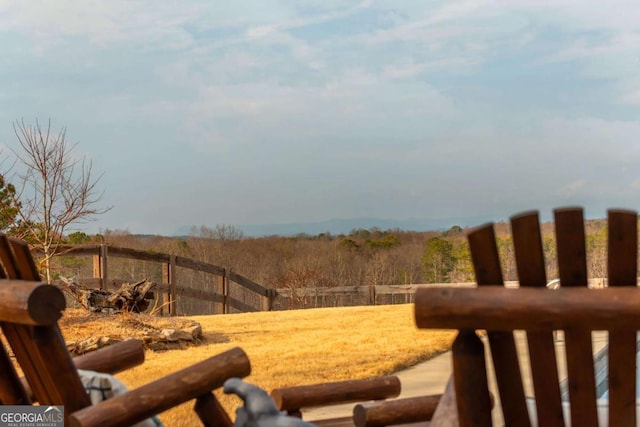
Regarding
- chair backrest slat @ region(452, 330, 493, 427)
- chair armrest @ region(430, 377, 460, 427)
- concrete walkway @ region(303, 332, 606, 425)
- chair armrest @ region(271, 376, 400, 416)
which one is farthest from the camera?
concrete walkway @ region(303, 332, 606, 425)

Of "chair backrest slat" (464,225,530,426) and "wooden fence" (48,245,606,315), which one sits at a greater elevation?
"chair backrest slat" (464,225,530,426)

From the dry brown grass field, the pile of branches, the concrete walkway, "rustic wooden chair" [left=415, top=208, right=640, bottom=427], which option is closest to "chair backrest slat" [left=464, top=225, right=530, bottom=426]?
"rustic wooden chair" [left=415, top=208, right=640, bottom=427]

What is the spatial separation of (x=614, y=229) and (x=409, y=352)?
20.5ft

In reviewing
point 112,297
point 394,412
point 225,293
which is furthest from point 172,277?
point 394,412

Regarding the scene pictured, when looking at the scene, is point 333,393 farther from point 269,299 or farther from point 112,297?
point 269,299

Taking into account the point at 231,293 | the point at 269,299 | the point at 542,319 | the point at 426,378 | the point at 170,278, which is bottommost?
the point at 426,378

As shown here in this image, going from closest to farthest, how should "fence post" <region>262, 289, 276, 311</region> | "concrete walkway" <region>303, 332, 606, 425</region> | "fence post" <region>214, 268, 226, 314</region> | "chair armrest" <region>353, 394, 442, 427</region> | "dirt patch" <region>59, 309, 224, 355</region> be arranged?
"chair armrest" <region>353, 394, 442, 427</region> → "concrete walkway" <region>303, 332, 606, 425</region> → "dirt patch" <region>59, 309, 224, 355</region> → "fence post" <region>214, 268, 226, 314</region> → "fence post" <region>262, 289, 276, 311</region>

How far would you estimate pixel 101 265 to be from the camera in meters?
12.2

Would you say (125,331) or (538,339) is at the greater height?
(538,339)

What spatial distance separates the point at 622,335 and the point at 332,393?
1.61 m

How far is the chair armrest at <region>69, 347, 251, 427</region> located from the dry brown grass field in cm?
284

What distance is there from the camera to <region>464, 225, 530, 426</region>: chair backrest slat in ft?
5.41

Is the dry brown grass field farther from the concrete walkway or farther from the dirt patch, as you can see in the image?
the concrete walkway

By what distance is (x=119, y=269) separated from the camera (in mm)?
15328
